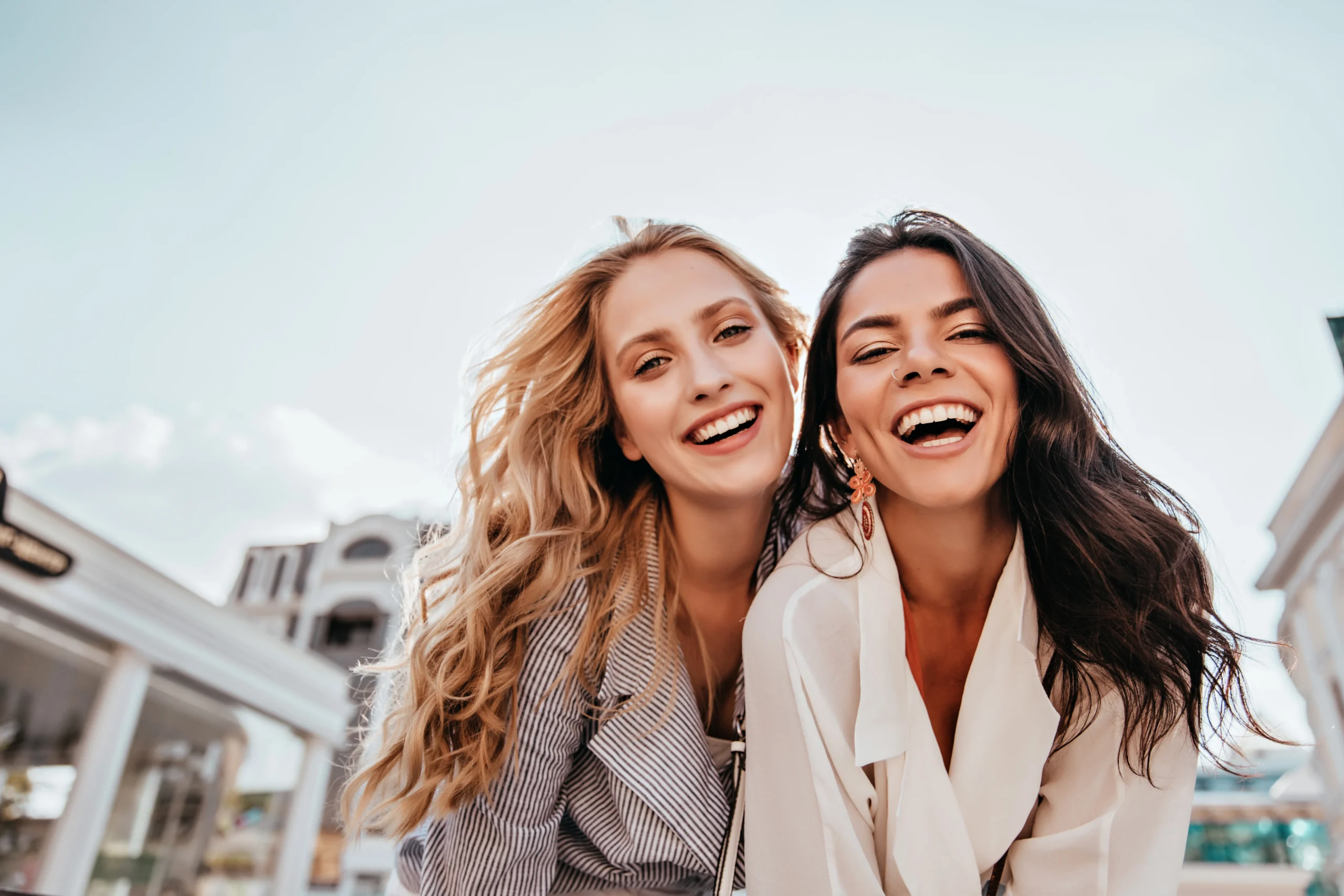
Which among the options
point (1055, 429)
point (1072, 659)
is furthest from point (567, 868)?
point (1055, 429)

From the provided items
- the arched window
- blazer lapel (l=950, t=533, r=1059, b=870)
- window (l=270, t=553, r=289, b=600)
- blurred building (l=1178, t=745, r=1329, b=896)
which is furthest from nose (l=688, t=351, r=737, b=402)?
window (l=270, t=553, r=289, b=600)

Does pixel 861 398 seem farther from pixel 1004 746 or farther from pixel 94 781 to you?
pixel 94 781

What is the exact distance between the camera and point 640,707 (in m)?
2.48

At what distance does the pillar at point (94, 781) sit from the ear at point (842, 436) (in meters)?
9.43

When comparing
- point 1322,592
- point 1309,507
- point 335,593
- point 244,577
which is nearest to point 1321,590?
point 1322,592

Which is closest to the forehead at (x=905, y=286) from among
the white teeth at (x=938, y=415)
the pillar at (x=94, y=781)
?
the white teeth at (x=938, y=415)

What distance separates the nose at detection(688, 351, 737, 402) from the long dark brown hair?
0.67 metres

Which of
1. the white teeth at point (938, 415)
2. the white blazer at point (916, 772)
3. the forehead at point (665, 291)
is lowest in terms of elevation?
the white blazer at point (916, 772)

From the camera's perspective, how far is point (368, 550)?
1056 inches

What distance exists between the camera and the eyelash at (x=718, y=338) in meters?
2.73

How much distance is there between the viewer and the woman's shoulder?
83.7 inches

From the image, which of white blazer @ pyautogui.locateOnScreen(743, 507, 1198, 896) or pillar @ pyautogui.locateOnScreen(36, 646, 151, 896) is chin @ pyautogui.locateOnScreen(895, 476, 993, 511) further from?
pillar @ pyautogui.locateOnScreen(36, 646, 151, 896)

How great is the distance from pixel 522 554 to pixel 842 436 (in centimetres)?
101

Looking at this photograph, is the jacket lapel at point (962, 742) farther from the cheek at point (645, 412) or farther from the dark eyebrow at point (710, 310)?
the dark eyebrow at point (710, 310)
